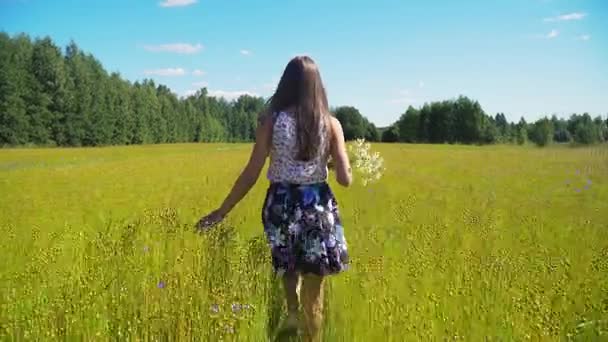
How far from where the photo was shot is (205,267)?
468 centimetres

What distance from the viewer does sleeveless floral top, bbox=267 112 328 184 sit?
3.49 m

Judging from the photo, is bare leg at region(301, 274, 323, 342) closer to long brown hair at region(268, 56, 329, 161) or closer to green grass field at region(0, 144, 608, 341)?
green grass field at region(0, 144, 608, 341)

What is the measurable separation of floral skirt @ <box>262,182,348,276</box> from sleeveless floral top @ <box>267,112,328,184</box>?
58 mm

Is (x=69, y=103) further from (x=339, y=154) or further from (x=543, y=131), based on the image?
(x=543, y=131)

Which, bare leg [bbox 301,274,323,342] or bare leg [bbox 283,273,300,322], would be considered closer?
bare leg [bbox 301,274,323,342]

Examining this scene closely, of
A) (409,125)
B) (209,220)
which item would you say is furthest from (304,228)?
(409,125)

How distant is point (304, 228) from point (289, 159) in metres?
0.50

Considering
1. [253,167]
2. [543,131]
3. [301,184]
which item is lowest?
[301,184]

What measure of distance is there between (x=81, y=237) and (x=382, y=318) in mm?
3526

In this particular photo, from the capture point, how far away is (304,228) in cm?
364

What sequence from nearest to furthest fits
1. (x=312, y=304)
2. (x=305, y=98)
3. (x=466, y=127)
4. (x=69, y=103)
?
(x=305, y=98) → (x=312, y=304) → (x=69, y=103) → (x=466, y=127)

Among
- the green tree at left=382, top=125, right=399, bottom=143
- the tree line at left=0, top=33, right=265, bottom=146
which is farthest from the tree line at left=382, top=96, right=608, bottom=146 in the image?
the tree line at left=0, top=33, right=265, bottom=146

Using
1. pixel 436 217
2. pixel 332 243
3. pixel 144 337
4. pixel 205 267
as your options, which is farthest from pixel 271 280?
pixel 436 217

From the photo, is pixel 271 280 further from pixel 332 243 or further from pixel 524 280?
pixel 524 280
